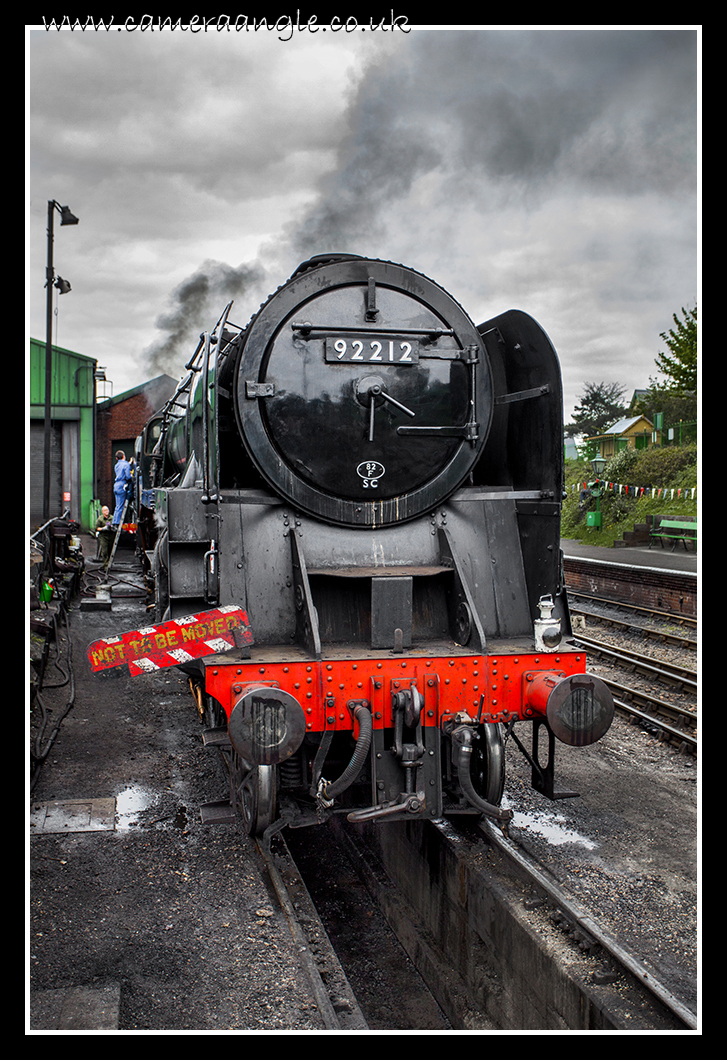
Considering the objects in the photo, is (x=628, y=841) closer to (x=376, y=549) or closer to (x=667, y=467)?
(x=376, y=549)

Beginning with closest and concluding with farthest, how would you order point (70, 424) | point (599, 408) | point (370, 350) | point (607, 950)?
point (607, 950) < point (370, 350) < point (70, 424) < point (599, 408)

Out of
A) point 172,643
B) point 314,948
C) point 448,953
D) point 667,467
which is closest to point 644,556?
point 667,467

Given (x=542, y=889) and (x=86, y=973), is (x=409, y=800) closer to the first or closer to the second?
(x=542, y=889)

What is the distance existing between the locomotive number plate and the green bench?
16.7 meters

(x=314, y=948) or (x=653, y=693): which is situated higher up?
(x=653, y=693)

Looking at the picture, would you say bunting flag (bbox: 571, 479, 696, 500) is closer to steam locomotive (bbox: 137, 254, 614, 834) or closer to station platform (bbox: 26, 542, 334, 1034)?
steam locomotive (bbox: 137, 254, 614, 834)

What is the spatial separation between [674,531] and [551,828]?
17.7 meters

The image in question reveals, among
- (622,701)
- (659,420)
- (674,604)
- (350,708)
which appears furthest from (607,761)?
(659,420)

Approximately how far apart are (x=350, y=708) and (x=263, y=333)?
2189mm

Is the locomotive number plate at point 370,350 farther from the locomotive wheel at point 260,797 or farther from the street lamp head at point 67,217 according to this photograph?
the street lamp head at point 67,217

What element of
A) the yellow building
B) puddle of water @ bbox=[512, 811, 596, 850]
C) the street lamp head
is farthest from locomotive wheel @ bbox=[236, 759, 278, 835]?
the yellow building

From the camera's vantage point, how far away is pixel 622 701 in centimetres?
840

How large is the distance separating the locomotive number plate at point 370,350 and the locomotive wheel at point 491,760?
223 centimetres

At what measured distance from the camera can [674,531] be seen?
68.6 feet
